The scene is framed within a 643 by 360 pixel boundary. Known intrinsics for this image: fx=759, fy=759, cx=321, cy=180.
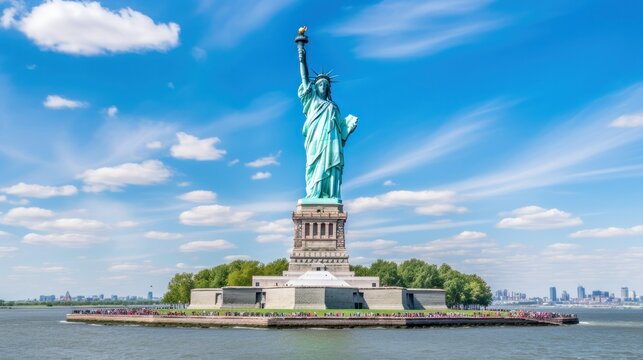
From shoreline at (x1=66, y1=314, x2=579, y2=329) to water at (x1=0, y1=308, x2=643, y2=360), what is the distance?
2.33 meters

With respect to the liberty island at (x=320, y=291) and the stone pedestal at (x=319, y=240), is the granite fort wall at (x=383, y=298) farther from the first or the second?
the stone pedestal at (x=319, y=240)

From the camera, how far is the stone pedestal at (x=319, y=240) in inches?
3885

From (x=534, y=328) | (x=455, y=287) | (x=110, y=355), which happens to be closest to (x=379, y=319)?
(x=534, y=328)

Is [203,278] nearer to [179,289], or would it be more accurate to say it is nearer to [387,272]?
[179,289]

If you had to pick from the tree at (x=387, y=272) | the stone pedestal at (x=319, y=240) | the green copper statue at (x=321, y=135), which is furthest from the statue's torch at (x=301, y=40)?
the tree at (x=387, y=272)

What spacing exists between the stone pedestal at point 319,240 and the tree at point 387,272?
26.6 m

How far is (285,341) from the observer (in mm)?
58250

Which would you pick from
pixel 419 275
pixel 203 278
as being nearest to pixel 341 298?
pixel 419 275

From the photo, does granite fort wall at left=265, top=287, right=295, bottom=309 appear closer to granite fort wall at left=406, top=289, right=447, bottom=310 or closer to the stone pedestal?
the stone pedestal

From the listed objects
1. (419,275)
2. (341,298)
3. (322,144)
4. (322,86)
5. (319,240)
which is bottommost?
(341,298)

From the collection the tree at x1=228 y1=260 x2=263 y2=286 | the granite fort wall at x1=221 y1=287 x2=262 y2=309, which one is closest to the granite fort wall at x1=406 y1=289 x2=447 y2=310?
the granite fort wall at x1=221 y1=287 x2=262 y2=309

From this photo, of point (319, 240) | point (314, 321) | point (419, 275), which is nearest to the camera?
point (314, 321)

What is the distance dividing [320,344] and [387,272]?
72.0 m

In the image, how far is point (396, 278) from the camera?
128 metres
